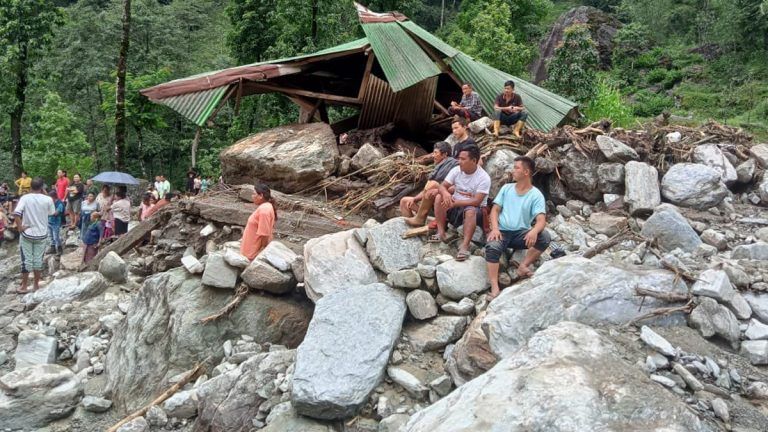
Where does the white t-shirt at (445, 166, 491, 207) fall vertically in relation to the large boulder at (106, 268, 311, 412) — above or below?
above

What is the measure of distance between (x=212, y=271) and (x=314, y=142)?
11.0ft

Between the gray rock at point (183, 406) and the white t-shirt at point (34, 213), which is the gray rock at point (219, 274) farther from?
the white t-shirt at point (34, 213)

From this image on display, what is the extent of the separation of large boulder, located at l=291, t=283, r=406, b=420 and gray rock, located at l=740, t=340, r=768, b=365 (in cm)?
279

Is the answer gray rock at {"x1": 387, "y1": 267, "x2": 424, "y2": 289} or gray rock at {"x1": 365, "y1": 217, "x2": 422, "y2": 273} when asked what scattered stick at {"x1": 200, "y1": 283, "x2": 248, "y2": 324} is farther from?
gray rock at {"x1": 387, "y1": 267, "x2": 424, "y2": 289}

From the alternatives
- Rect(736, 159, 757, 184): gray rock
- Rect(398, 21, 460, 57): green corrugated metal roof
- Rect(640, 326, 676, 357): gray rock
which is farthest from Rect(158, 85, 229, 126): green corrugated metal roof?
Rect(736, 159, 757, 184): gray rock

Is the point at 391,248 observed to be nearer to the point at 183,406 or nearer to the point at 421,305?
the point at 421,305

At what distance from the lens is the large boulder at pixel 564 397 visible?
286 cm

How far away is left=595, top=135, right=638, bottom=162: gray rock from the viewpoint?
733cm

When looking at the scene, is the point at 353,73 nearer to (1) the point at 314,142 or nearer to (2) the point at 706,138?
(1) the point at 314,142

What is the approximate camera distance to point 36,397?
5.98 m

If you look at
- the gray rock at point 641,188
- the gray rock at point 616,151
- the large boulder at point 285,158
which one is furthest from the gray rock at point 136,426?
the gray rock at point 616,151

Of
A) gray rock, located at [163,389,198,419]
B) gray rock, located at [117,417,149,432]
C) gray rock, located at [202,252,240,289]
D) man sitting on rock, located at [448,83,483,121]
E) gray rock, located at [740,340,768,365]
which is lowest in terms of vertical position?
gray rock, located at [117,417,149,432]

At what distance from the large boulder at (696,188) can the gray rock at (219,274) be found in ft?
19.2

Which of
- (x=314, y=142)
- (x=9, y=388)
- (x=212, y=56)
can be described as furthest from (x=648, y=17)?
(x=9, y=388)
